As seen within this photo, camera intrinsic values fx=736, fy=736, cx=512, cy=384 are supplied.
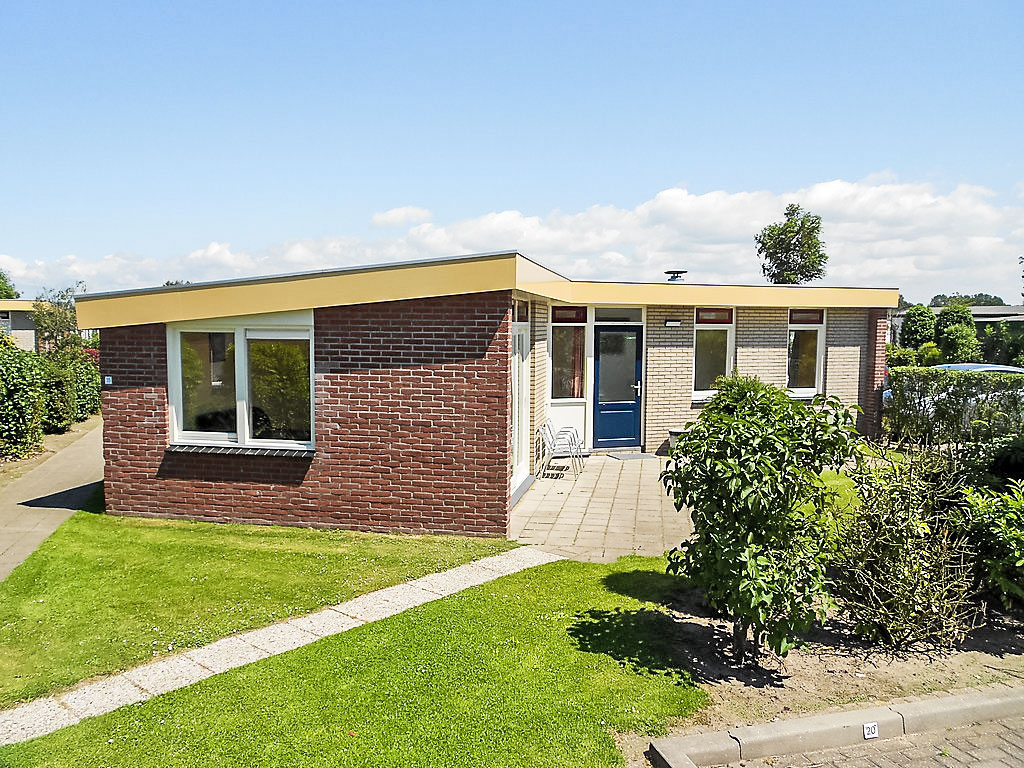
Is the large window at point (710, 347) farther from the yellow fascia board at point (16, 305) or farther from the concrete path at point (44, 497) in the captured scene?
the yellow fascia board at point (16, 305)

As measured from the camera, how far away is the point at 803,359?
49.4 feet

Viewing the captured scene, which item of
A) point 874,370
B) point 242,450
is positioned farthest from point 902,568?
point 874,370

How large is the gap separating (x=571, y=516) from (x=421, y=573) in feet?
9.18

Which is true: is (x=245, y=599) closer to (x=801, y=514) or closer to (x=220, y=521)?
(x=220, y=521)

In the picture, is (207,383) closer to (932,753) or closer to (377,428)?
(377,428)

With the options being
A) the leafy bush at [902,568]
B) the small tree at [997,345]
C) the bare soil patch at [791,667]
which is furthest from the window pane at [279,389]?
the small tree at [997,345]

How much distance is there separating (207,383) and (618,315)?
7.74m

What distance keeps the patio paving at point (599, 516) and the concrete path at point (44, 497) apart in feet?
17.6

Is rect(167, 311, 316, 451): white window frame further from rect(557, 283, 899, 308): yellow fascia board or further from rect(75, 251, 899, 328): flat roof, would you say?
rect(557, 283, 899, 308): yellow fascia board

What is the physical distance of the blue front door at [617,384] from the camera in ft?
45.5

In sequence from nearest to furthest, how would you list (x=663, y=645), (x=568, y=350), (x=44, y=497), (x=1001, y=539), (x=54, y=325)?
(x=663, y=645), (x=1001, y=539), (x=44, y=497), (x=568, y=350), (x=54, y=325)

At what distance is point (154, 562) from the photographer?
7.36 meters

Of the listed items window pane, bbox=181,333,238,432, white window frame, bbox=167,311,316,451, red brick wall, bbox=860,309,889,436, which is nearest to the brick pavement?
white window frame, bbox=167,311,316,451

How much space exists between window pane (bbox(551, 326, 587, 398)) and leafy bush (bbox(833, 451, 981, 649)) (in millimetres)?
7955
